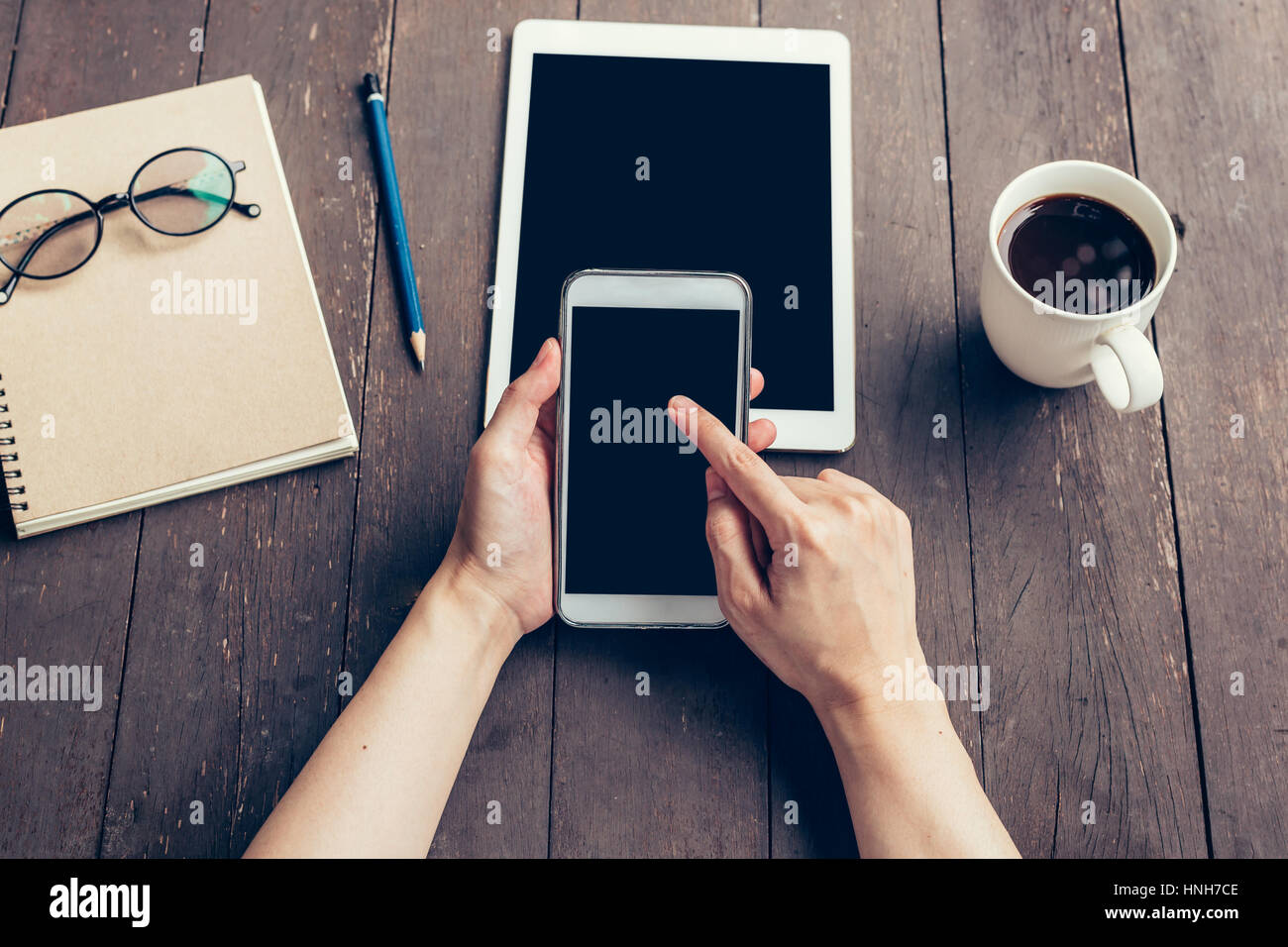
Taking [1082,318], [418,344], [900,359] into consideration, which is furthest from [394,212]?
[1082,318]

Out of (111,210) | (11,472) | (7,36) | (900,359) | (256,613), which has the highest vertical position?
(7,36)

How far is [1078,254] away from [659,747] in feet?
1.74

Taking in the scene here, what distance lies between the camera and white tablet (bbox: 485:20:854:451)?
2.62 ft

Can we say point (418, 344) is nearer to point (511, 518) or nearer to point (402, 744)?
point (511, 518)

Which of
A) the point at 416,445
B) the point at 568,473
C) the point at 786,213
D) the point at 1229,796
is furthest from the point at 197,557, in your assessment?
the point at 1229,796

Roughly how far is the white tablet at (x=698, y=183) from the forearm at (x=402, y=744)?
0.21 meters

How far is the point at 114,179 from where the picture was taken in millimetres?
820

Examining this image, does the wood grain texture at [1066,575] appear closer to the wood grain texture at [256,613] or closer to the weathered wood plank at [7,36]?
the wood grain texture at [256,613]

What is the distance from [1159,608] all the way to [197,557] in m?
0.84

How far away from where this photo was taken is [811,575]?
2.23 ft

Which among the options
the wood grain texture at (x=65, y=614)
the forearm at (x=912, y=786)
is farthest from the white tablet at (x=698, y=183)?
the wood grain texture at (x=65, y=614)

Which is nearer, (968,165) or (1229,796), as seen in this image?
(1229,796)
